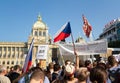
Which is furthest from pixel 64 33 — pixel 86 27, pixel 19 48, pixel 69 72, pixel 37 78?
pixel 19 48


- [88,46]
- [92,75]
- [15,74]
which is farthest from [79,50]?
[92,75]

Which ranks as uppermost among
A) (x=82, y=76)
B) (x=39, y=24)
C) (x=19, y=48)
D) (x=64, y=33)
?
(x=39, y=24)

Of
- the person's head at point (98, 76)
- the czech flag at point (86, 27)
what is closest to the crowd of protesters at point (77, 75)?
the person's head at point (98, 76)

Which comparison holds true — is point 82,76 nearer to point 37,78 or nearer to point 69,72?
point 69,72

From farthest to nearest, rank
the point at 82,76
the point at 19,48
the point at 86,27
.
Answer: the point at 19,48 < the point at 86,27 < the point at 82,76

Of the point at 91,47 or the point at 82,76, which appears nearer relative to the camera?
the point at 82,76

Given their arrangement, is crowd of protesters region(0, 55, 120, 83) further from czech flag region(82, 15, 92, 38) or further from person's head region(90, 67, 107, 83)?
czech flag region(82, 15, 92, 38)

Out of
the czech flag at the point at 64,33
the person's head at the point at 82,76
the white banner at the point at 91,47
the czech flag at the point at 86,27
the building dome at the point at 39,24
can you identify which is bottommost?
the person's head at the point at 82,76

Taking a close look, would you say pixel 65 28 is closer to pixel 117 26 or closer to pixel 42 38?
pixel 117 26

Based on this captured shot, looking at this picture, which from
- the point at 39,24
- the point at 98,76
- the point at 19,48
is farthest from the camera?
the point at 39,24

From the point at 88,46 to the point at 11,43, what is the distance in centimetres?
11780

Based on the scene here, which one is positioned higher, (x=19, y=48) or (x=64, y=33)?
(x=19, y=48)

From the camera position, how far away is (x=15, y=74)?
8383mm

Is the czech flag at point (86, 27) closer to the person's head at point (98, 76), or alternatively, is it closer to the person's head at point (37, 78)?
the person's head at point (98, 76)
